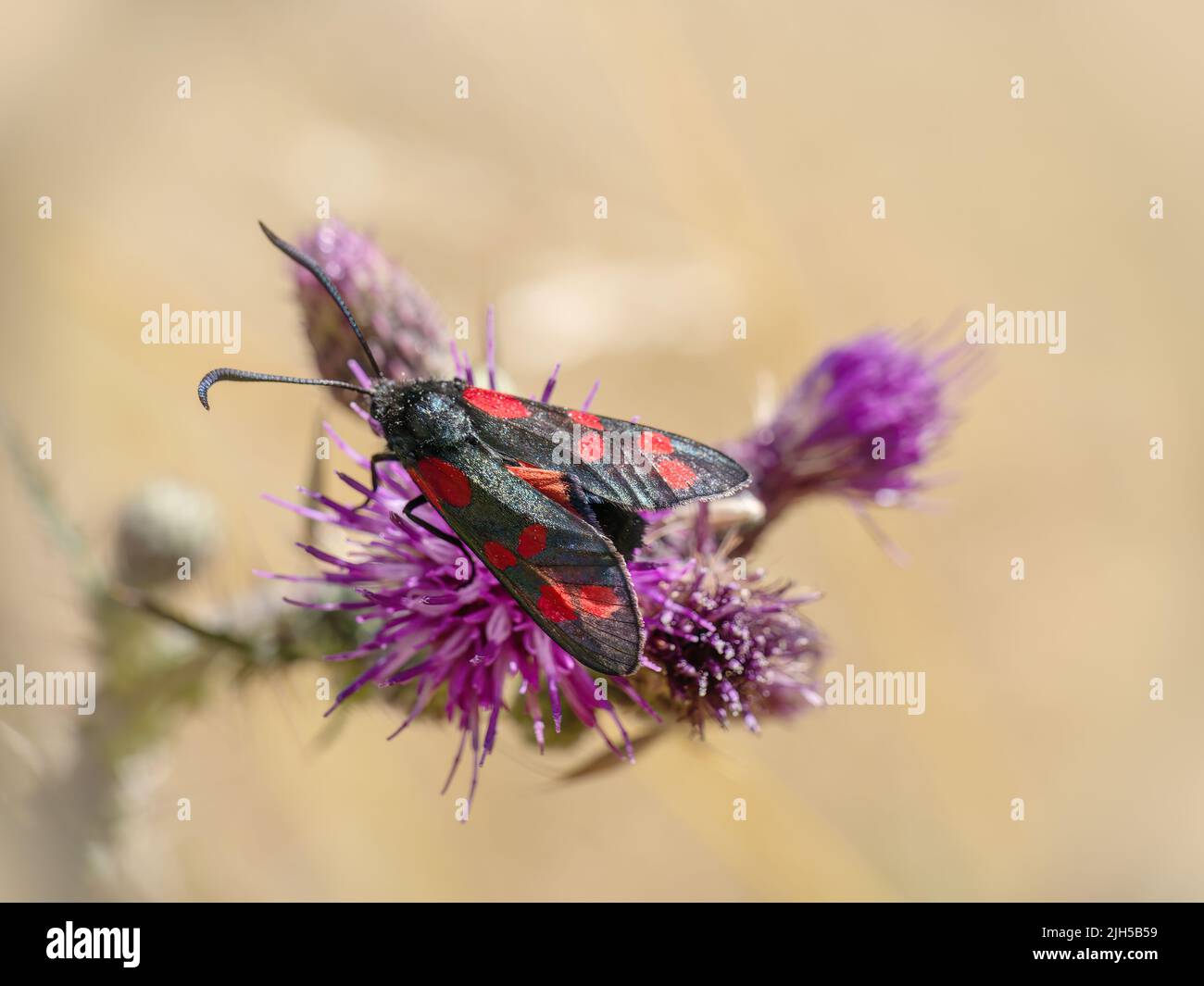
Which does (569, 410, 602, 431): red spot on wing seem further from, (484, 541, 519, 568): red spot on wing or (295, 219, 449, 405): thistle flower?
(295, 219, 449, 405): thistle flower

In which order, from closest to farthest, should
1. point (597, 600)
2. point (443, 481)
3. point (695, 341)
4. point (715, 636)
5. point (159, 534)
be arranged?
point (597, 600), point (443, 481), point (715, 636), point (159, 534), point (695, 341)

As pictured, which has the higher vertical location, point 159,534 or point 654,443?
point 654,443

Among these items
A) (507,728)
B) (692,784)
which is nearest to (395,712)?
(507,728)

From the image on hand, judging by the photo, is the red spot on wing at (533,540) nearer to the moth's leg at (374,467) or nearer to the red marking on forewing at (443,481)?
the red marking on forewing at (443,481)

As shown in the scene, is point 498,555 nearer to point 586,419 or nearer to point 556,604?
point 556,604

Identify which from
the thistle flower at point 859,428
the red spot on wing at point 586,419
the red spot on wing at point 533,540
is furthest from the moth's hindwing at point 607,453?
the thistle flower at point 859,428

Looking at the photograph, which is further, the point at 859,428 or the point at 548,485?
the point at 859,428

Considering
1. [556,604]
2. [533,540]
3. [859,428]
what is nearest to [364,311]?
[533,540]

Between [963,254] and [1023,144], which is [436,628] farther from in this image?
[1023,144]
